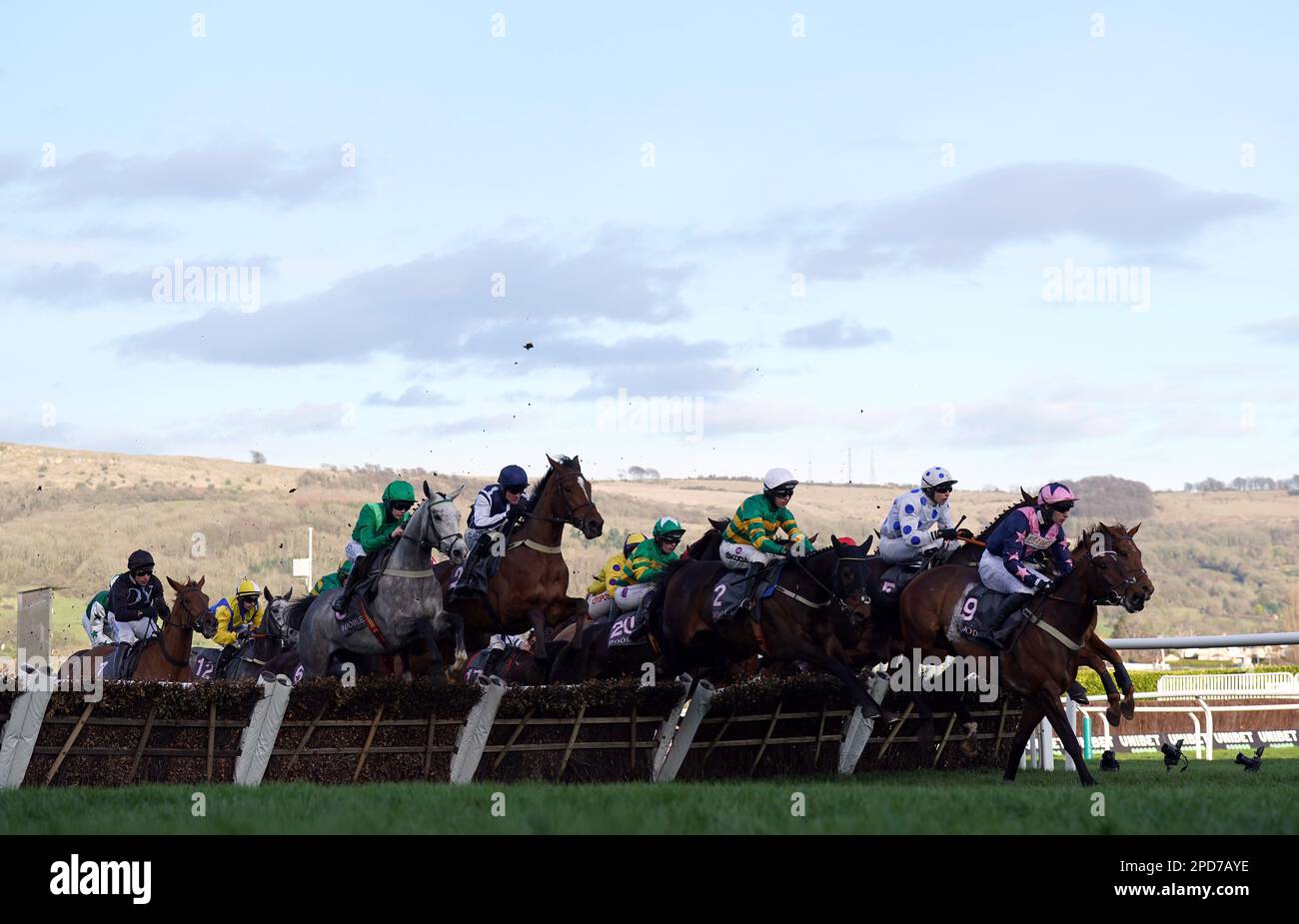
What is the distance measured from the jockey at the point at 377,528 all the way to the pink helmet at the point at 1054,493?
5.27 meters

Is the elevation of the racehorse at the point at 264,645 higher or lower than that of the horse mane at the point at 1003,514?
lower

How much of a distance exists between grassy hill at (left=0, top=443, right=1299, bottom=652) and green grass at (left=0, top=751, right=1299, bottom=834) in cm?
7394

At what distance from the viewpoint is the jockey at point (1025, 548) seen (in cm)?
1309

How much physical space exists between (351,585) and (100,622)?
21.1 feet

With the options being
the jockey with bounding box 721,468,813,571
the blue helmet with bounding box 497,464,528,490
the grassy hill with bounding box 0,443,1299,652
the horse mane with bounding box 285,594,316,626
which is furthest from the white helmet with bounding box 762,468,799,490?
the grassy hill with bounding box 0,443,1299,652

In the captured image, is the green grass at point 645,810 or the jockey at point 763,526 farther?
the jockey at point 763,526

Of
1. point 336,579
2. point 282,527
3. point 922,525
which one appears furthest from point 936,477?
point 282,527

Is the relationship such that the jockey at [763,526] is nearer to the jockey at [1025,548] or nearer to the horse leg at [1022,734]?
the jockey at [1025,548]

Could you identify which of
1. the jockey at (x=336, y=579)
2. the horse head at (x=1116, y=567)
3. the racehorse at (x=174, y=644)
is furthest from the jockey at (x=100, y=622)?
the horse head at (x=1116, y=567)

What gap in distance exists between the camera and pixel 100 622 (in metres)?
19.8

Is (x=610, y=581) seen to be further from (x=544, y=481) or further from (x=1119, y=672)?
(x=1119, y=672)

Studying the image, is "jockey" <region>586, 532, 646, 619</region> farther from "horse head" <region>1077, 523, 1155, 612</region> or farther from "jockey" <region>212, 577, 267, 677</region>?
"horse head" <region>1077, 523, 1155, 612</region>

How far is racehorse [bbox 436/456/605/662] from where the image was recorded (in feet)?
47.6
